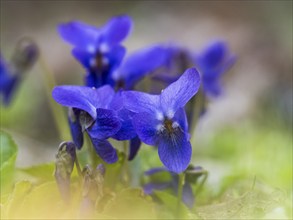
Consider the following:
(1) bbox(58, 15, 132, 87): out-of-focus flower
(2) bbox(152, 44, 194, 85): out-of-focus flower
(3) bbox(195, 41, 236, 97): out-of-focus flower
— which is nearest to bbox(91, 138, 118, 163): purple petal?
(1) bbox(58, 15, 132, 87): out-of-focus flower

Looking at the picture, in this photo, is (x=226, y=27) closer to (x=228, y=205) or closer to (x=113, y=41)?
(x=113, y=41)

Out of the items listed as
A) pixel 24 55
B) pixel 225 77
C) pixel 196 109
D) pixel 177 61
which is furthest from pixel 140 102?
pixel 225 77

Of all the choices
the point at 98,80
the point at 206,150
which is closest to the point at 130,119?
the point at 98,80

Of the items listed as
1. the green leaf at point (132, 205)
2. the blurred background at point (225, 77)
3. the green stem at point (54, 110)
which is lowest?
the blurred background at point (225, 77)

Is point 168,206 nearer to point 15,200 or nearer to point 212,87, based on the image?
point 15,200

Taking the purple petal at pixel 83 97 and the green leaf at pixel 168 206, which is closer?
the purple petal at pixel 83 97

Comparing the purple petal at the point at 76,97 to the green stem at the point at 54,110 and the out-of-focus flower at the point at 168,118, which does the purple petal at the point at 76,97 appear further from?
the green stem at the point at 54,110

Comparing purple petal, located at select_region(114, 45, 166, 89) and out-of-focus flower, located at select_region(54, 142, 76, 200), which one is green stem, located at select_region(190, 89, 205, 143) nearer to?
purple petal, located at select_region(114, 45, 166, 89)

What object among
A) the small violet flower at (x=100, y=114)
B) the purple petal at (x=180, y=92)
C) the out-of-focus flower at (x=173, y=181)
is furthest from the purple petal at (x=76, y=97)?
the out-of-focus flower at (x=173, y=181)
